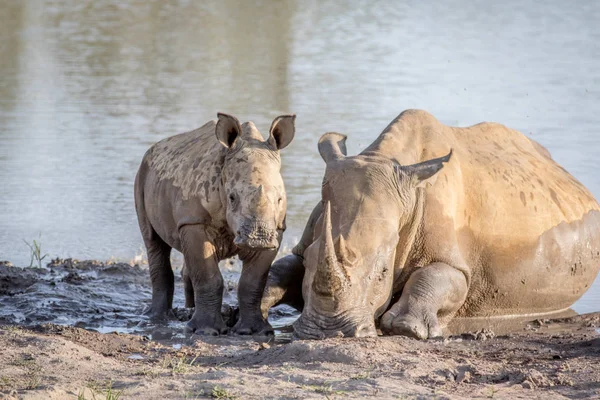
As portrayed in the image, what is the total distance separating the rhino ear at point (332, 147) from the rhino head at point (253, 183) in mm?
327

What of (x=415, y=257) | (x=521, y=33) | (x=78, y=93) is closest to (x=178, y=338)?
(x=415, y=257)

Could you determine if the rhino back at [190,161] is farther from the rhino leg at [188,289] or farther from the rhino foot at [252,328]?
the rhino foot at [252,328]

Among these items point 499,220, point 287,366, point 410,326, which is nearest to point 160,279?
point 410,326

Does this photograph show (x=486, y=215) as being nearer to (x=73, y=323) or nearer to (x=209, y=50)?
(x=73, y=323)

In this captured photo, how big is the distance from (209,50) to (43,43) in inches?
153

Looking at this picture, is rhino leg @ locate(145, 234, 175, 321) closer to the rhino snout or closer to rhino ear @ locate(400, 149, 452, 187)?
the rhino snout

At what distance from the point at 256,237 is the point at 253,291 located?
72cm

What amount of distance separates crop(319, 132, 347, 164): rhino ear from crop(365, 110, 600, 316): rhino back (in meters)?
0.28

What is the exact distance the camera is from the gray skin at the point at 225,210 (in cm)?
848

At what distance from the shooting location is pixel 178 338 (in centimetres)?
884

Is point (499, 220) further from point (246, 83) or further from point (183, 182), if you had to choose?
point (246, 83)

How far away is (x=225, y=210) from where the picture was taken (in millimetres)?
8891

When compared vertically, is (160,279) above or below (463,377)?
below

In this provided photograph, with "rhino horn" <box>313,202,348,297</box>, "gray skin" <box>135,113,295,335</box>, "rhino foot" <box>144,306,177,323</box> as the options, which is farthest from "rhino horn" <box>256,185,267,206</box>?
"rhino foot" <box>144,306,177,323</box>
